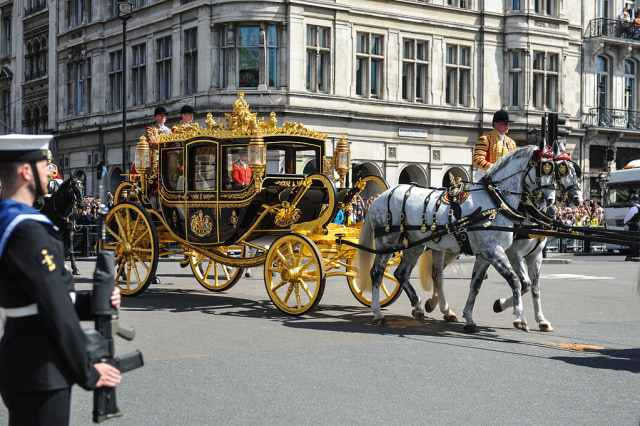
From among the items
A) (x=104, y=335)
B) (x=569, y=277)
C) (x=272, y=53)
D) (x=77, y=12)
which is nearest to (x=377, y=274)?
(x=104, y=335)

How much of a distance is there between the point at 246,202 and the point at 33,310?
846 centimetres

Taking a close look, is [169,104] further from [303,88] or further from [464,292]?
[464,292]

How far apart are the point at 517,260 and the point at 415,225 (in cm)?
133

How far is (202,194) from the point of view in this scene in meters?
12.3

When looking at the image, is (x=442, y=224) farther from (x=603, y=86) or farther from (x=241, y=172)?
(x=603, y=86)

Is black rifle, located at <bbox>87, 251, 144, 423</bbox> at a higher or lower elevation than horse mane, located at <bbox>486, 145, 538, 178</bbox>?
lower

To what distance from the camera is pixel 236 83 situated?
32.4m

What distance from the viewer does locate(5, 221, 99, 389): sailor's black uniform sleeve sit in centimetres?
320

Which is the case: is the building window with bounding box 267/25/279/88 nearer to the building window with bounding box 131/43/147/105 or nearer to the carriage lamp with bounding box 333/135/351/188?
the building window with bounding box 131/43/147/105

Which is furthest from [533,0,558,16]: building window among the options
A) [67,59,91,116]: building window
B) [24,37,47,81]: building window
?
[24,37,47,81]: building window

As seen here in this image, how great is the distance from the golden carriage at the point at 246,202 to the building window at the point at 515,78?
2689cm

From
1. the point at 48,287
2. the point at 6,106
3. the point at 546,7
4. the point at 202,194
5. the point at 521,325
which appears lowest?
the point at 521,325

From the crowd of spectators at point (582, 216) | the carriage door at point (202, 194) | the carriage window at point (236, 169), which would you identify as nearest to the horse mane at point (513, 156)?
the carriage window at point (236, 169)

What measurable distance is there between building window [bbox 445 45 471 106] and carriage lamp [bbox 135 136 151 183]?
25.5 metres
